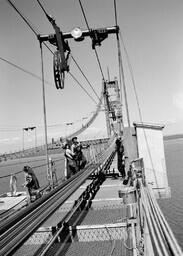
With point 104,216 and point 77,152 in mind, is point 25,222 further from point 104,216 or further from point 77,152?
point 77,152

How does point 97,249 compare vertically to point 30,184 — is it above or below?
below

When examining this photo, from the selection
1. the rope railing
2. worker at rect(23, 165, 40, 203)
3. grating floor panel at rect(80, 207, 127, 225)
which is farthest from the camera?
the rope railing

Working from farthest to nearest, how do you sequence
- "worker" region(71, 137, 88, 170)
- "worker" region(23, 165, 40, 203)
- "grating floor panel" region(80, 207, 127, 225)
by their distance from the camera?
"worker" region(71, 137, 88, 170) → "worker" region(23, 165, 40, 203) → "grating floor panel" region(80, 207, 127, 225)

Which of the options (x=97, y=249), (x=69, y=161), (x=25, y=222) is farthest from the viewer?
(x=69, y=161)

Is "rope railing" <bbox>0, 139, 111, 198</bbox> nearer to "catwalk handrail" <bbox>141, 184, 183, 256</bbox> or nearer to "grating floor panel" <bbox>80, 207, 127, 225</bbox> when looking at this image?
"grating floor panel" <bbox>80, 207, 127, 225</bbox>

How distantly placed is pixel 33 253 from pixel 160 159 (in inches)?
313

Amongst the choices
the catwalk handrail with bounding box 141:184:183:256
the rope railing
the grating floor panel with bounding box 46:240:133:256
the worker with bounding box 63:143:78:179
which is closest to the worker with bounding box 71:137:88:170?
the worker with bounding box 63:143:78:179

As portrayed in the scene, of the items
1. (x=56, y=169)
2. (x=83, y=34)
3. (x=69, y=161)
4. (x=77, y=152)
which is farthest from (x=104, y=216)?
(x=56, y=169)

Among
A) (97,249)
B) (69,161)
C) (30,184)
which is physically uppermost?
(69,161)

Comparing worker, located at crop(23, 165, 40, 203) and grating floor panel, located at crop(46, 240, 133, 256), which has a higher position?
worker, located at crop(23, 165, 40, 203)

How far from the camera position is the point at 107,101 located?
141ft

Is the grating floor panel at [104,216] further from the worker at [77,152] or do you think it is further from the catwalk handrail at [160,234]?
the worker at [77,152]

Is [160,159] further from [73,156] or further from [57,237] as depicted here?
[57,237]

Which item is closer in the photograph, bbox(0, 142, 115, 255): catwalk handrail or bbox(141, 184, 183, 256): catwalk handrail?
bbox(141, 184, 183, 256): catwalk handrail
